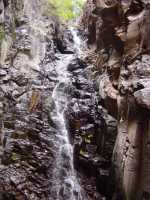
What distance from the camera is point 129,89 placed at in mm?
10344

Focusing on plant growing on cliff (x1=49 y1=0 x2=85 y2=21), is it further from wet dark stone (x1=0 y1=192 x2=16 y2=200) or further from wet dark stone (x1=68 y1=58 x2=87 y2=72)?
wet dark stone (x1=0 y1=192 x2=16 y2=200)

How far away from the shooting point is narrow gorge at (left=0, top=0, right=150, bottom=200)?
9.93 metres

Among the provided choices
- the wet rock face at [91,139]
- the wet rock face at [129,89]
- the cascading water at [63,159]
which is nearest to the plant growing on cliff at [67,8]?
the cascading water at [63,159]

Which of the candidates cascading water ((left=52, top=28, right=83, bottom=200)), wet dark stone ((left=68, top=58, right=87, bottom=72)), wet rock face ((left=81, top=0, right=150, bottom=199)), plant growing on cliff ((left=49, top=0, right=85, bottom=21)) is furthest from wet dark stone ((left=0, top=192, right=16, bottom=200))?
plant growing on cliff ((left=49, top=0, right=85, bottom=21))

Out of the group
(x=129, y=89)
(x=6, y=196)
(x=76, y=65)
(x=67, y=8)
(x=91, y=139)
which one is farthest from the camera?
(x=67, y=8)

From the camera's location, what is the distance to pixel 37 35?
1822cm

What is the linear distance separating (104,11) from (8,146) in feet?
24.1

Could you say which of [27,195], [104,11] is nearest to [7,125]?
[27,195]

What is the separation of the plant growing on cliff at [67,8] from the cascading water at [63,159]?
33.3 feet

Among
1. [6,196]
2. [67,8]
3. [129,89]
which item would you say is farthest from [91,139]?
[67,8]

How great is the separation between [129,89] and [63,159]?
3.85 meters

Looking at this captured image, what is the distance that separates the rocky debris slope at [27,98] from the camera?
34.6ft

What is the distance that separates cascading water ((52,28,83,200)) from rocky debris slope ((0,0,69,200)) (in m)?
0.27

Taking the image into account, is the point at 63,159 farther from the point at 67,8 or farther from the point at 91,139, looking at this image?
the point at 67,8
